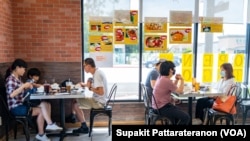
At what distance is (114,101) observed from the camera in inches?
193

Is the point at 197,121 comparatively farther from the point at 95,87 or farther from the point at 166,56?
the point at 95,87

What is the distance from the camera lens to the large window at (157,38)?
4758 mm

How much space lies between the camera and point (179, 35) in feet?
16.1

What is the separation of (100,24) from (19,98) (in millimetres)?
1869

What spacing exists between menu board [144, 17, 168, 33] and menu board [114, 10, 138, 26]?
230 millimetres

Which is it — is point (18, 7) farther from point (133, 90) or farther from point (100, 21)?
point (133, 90)

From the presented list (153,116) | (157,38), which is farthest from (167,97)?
(157,38)

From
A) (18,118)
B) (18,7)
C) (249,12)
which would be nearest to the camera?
(18,118)

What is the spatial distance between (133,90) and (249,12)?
2.57m

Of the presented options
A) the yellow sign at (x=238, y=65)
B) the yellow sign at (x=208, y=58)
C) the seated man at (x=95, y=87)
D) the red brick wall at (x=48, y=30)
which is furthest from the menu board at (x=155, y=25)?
the yellow sign at (x=238, y=65)

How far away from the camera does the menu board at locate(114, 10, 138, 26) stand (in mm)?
4754

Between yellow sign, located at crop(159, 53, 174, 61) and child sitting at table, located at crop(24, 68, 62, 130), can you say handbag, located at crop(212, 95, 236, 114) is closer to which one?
yellow sign, located at crop(159, 53, 174, 61)

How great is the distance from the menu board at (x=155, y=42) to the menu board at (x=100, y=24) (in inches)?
27.0

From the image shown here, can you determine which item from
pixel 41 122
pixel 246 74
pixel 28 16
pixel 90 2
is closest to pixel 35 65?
pixel 28 16
